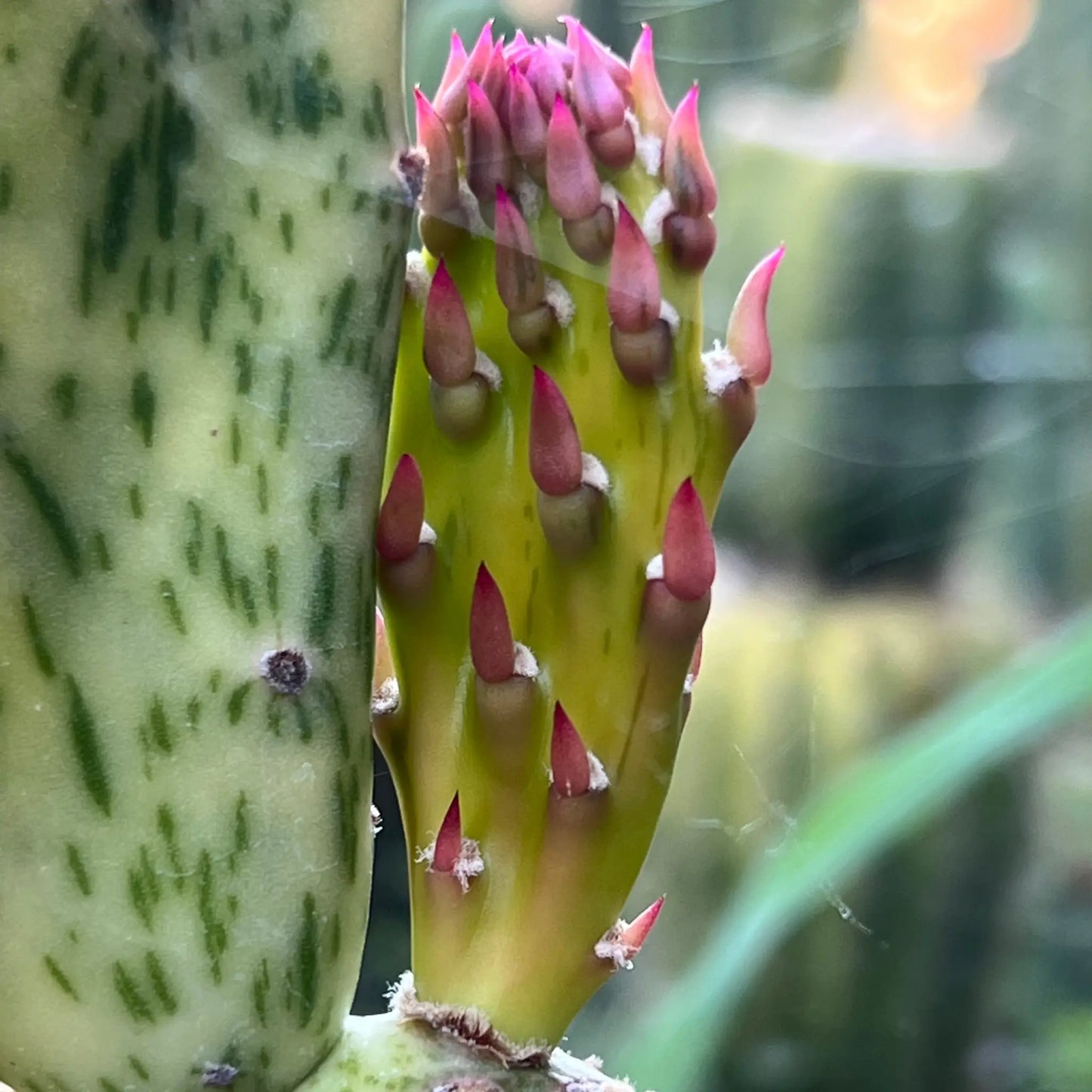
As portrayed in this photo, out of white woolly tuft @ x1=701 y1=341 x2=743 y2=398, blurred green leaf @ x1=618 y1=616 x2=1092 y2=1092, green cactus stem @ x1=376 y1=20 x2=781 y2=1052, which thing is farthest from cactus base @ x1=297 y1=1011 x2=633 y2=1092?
blurred green leaf @ x1=618 y1=616 x2=1092 y2=1092

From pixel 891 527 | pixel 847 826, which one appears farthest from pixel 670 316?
pixel 891 527

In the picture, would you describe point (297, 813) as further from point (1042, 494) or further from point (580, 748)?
point (1042, 494)

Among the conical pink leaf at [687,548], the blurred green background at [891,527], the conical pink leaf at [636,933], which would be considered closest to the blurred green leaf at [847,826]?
the blurred green background at [891,527]

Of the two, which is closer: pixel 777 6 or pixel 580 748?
pixel 580 748

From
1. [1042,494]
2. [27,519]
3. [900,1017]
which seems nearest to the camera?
[27,519]

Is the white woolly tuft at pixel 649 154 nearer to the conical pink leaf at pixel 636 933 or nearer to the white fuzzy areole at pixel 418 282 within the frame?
the white fuzzy areole at pixel 418 282

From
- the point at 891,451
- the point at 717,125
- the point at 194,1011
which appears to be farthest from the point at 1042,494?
the point at 194,1011
